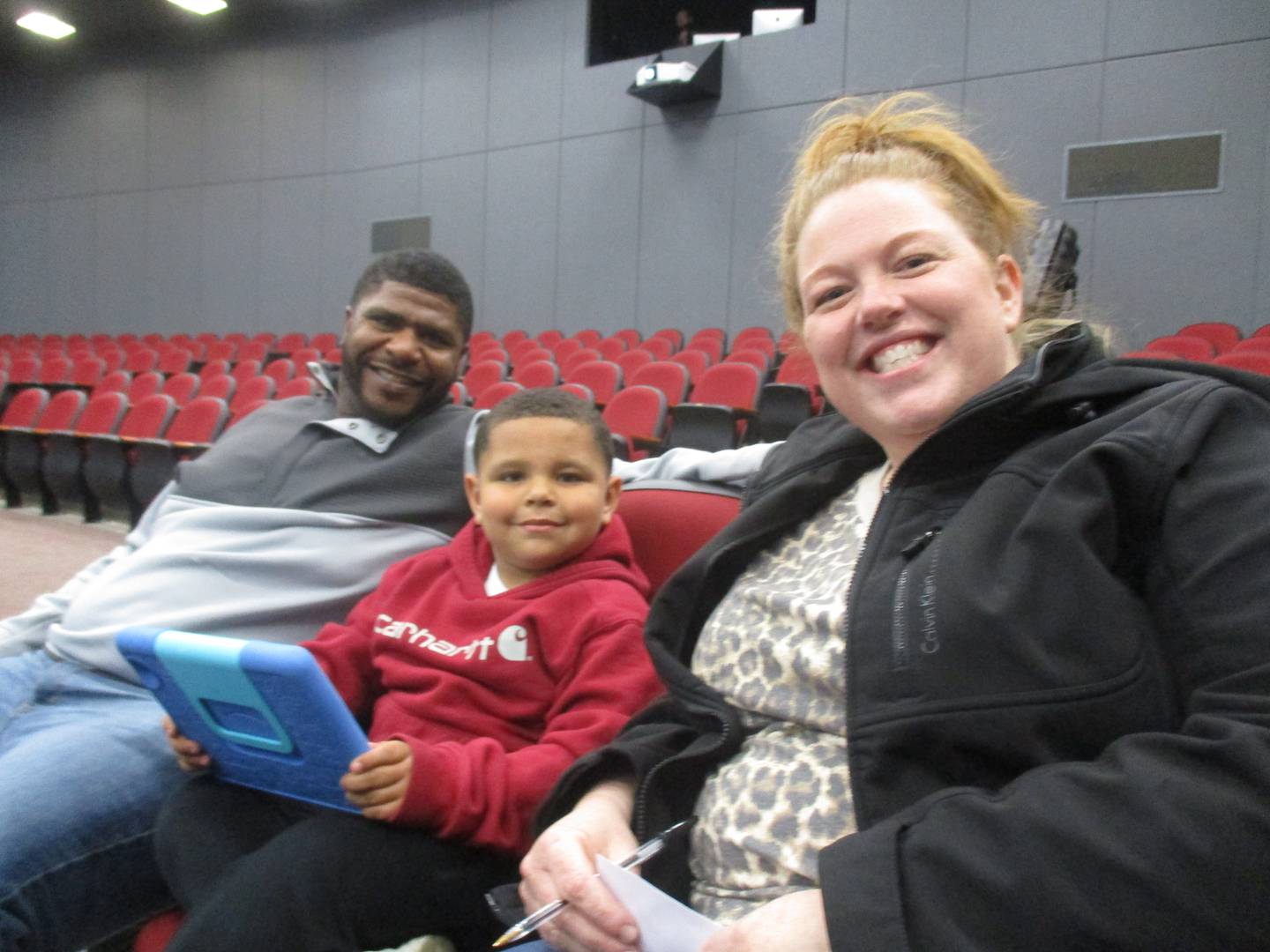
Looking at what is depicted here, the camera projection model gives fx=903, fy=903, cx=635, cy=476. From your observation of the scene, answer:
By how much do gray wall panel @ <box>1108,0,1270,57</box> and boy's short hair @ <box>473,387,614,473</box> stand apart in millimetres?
6648

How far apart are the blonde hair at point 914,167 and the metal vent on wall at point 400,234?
29.3 feet

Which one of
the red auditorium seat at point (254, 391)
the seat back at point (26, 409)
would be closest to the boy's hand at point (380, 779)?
the red auditorium seat at point (254, 391)

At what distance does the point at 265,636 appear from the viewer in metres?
1.42

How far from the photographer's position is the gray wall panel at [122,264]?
1152cm

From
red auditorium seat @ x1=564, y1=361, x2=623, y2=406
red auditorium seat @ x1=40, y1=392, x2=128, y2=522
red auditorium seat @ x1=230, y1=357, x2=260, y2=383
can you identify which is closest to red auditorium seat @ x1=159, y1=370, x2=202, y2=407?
red auditorium seat @ x1=230, y1=357, x2=260, y2=383

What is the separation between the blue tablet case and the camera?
0.87 m

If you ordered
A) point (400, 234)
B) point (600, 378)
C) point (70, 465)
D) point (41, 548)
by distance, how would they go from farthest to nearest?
1. point (400, 234)
2. point (600, 378)
3. point (70, 465)
4. point (41, 548)

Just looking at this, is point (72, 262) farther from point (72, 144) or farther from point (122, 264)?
point (72, 144)

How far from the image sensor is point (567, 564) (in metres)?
1.24

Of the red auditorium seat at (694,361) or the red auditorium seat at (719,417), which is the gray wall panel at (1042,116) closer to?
the red auditorium seat at (694,361)

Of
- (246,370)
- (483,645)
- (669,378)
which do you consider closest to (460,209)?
(246,370)

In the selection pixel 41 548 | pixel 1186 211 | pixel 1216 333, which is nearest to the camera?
pixel 41 548

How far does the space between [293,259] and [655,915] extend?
11.0m

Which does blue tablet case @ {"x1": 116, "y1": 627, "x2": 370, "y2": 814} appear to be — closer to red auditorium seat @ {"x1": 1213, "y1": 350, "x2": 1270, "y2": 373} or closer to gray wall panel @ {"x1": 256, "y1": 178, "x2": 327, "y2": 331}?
red auditorium seat @ {"x1": 1213, "y1": 350, "x2": 1270, "y2": 373}
